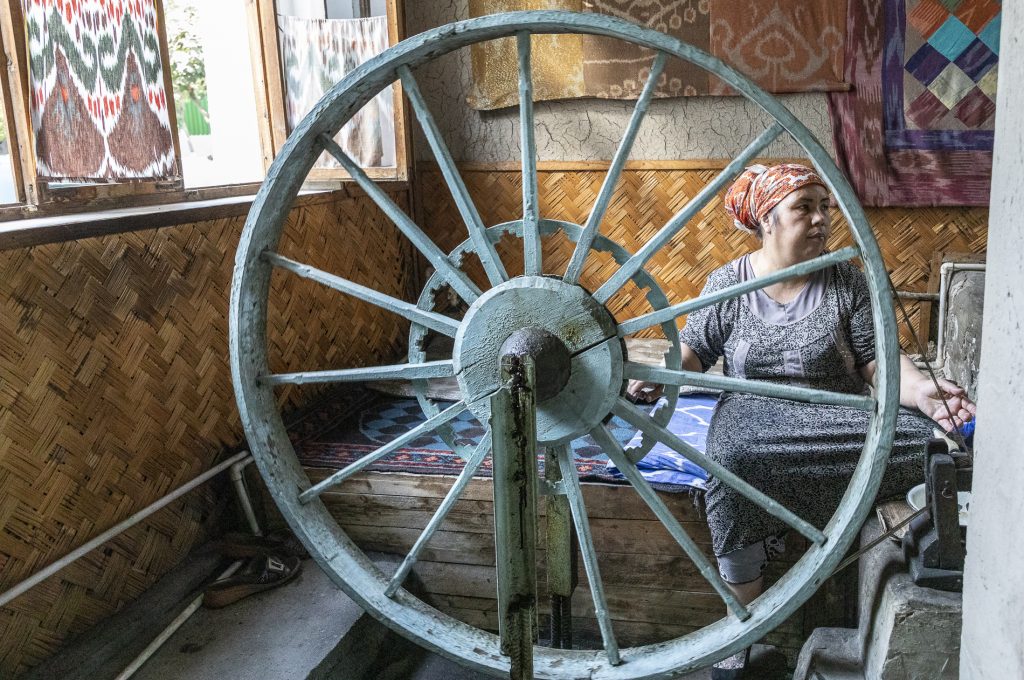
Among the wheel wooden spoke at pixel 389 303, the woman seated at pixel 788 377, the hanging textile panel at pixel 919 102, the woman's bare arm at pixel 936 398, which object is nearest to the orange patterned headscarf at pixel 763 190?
the woman seated at pixel 788 377

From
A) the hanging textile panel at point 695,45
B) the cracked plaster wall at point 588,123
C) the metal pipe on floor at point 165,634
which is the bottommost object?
the metal pipe on floor at point 165,634

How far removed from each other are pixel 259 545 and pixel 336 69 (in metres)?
1.91

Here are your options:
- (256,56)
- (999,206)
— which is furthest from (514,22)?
(256,56)

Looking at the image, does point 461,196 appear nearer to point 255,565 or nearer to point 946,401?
point 946,401

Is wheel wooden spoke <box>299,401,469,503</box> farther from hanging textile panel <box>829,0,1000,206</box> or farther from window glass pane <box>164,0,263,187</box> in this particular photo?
hanging textile panel <box>829,0,1000,206</box>

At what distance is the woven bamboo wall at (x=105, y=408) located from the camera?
1.94m

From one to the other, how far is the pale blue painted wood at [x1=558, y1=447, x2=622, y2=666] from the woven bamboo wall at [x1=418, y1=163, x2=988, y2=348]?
227 cm

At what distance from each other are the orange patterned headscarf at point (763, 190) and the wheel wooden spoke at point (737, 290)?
62 cm

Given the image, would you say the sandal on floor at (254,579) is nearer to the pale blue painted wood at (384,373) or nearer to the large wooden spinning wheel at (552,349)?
the large wooden spinning wheel at (552,349)

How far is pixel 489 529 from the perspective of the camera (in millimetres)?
2490

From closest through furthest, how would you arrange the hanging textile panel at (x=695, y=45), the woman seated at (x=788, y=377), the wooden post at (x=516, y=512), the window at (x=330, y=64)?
1. the wooden post at (x=516, y=512)
2. the woman seated at (x=788, y=377)
3. the window at (x=330, y=64)
4. the hanging textile panel at (x=695, y=45)

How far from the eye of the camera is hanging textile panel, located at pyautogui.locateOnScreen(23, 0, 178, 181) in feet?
7.14

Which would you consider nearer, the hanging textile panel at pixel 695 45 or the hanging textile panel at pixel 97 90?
the hanging textile panel at pixel 97 90

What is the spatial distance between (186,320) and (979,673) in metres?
2.15
